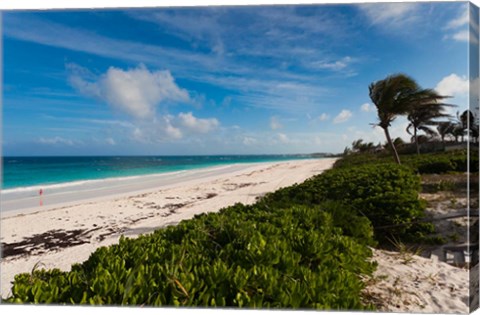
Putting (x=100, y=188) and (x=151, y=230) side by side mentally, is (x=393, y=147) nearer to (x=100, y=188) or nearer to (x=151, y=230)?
(x=151, y=230)

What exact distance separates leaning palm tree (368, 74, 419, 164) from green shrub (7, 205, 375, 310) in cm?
134

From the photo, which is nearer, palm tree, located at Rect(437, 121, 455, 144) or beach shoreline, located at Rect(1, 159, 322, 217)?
palm tree, located at Rect(437, 121, 455, 144)

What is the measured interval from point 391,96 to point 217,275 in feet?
6.49

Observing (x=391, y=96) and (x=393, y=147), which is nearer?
(x=391, y=96)

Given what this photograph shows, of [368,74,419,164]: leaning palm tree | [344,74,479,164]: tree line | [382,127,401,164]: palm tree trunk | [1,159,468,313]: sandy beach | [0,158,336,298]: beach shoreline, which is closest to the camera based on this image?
[1,159,468,313]: sandy beach

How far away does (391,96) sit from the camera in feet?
8.03

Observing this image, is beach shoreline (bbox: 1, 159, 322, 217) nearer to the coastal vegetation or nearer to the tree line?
the tree line

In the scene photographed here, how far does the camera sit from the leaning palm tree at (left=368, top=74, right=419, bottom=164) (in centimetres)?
246

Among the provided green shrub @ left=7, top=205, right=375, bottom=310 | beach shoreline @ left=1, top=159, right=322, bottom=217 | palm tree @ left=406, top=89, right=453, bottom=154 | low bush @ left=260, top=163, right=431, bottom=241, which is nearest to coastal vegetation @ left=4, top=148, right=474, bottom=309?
green shrub @ left=7, top=205, right=375, bottom=310

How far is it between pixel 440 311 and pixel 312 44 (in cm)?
203

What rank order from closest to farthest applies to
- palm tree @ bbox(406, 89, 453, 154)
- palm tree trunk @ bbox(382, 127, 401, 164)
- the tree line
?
the tree line, palm tree @ bbox(406, 89, 453, 154), palm tree trunk @ bbox(382, 127, 401, 164)

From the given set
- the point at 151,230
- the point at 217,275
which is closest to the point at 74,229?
the point at 151,230

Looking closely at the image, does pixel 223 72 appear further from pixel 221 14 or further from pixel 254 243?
pixel 254 243

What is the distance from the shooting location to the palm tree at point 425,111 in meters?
2.34
